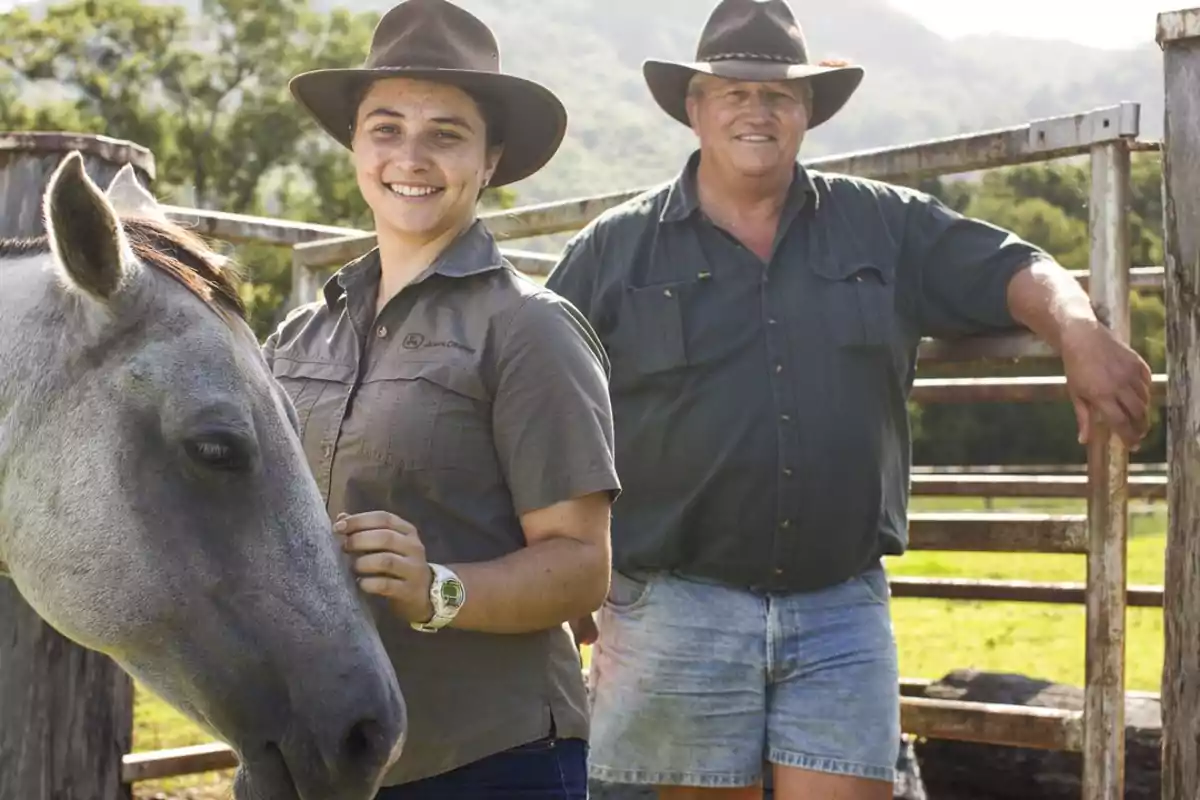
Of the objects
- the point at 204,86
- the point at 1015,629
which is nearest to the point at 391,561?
the point at 1015,629

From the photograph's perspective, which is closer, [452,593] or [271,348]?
[452,593]

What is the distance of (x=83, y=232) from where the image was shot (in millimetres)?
1889

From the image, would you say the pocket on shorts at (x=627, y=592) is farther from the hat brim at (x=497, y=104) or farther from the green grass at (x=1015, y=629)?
the green grass at (x=1015, y=629)

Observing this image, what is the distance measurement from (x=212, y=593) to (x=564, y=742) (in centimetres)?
68

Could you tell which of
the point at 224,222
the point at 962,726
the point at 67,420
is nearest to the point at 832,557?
the point at 962,726

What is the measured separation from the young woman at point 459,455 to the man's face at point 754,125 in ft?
3.32

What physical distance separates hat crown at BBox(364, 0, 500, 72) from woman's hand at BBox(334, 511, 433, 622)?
849mm

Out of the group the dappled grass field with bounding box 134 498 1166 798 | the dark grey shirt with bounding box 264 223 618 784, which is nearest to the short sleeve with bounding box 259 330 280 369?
the dark grey shirt with bounding box 264 223 618 784

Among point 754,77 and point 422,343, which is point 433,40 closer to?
point 422,343

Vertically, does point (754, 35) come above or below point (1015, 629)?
above

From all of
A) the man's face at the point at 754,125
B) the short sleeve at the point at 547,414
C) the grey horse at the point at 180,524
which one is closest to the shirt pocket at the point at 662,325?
→ the man's face at the point at 754,125

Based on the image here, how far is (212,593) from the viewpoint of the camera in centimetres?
190

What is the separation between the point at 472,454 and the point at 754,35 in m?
1.65

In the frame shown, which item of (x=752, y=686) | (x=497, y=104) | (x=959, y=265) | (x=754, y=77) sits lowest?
(x=752, y=686)
